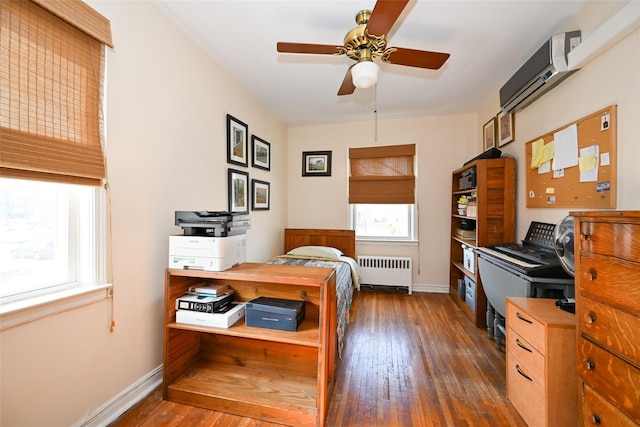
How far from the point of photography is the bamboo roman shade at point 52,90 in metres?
1.02

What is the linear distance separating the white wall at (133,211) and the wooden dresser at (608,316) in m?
2.39

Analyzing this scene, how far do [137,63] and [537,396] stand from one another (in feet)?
9.97

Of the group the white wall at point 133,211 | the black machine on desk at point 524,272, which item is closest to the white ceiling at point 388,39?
the white wall at point 133,211

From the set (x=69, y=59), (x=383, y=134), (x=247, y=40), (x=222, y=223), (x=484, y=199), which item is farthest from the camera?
(x=383, y=134)

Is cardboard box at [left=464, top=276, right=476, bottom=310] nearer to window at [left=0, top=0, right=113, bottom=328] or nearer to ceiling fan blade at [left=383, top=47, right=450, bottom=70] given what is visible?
ceiling fan blade at [left=383, top=47, right=450, bottom=70]

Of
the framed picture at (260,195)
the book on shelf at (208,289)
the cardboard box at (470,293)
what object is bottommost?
the cardboard box at (470,293)

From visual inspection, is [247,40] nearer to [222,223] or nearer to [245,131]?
[245,131]

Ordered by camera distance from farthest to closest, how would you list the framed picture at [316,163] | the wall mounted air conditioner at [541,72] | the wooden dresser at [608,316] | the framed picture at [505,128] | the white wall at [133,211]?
the framed picture at [316,163] < the framed picture at [505,128] < the wall mounted air conditioner at [541,72] < the white wall at [133,211] < the wooden dresser at [608,316]

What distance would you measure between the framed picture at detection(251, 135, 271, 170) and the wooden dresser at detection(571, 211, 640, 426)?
2.87 meters

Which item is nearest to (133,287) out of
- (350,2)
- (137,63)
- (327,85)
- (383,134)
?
(137,63)

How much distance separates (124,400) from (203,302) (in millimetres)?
712

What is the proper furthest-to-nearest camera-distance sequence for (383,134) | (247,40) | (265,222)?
(383,134)
(265,222)
(247,40)

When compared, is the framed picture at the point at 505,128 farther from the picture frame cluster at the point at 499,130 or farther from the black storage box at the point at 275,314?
the black storage box at the point at 275,314

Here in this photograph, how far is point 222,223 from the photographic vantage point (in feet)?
5.08
